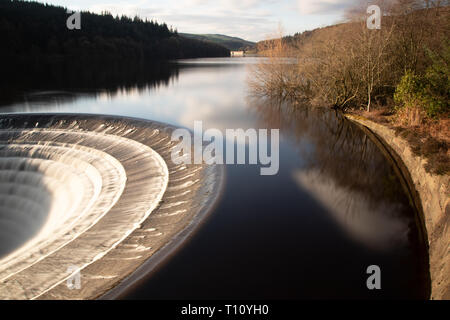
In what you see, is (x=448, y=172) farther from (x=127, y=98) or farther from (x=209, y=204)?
(x=127, y=98)

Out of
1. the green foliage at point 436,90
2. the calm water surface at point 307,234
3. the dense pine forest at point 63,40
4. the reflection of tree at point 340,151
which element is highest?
the dense pine forest at point 63,40

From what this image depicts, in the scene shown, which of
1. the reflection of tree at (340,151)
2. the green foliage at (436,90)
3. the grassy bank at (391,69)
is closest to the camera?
the reflection of tree at (340,151)

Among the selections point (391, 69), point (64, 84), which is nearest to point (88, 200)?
point (391, 69)

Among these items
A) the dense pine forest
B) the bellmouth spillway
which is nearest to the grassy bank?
the bellmouth spillway

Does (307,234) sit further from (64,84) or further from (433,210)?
(64,84)

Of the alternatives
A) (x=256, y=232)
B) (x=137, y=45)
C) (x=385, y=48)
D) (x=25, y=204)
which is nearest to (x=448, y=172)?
(x=256, y=232)

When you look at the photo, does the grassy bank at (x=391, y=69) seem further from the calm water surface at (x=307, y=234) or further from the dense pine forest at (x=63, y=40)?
the dense pine forest at (x=63, y=40)

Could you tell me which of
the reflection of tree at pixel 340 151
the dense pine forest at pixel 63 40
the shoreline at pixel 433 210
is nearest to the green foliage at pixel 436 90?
the shoreline at pixel 433 210
